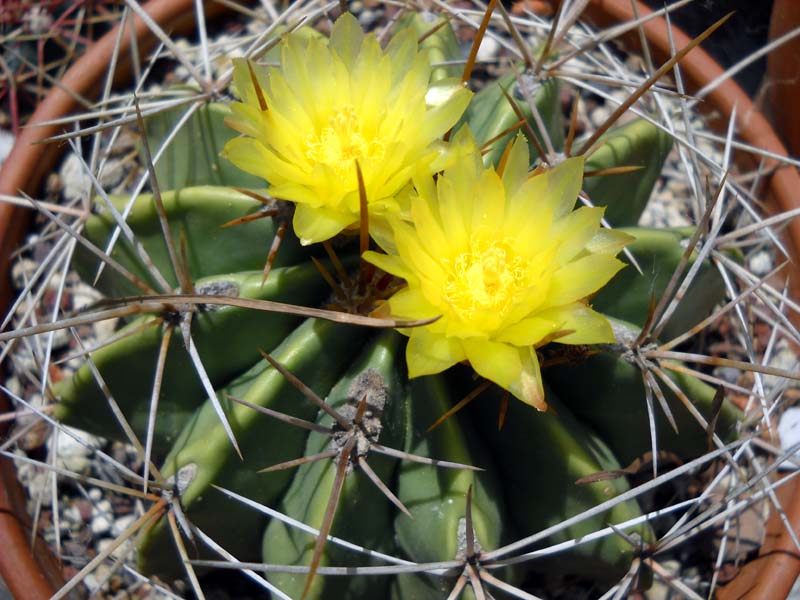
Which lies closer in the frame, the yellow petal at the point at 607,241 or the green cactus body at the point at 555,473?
the yellow petal at the point at 607,241

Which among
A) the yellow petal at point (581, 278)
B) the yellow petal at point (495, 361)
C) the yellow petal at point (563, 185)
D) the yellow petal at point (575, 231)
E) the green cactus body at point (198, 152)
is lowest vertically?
the yellow petal at point (495, 361)

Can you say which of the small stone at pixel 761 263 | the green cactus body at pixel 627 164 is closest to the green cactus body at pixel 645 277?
the green cactus body at pixel 627 164

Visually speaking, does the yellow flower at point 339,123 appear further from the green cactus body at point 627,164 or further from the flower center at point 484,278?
the green cactus body at point 627,164

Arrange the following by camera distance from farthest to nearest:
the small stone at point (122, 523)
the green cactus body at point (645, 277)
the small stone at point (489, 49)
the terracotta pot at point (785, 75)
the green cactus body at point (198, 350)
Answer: the small stone at point (489, 49) → the terracotta pot at point (785, 75) → the small stone at point (122, 523) → the green cactus body at point (645, 277) → the green cactus body at point (198, 350)

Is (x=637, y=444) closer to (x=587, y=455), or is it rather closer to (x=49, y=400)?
(x=587, y=455)

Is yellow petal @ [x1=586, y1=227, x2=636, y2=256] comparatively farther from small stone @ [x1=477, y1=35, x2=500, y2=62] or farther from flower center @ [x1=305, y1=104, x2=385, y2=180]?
small stone @ [x1=477, y1=35, x2=500, y2=62]

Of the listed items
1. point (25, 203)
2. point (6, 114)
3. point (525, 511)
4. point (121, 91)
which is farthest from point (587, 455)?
point (6, 114)

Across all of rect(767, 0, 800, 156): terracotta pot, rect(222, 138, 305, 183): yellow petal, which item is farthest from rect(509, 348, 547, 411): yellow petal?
rect(767, 0, 800, 156): terracotta pot
